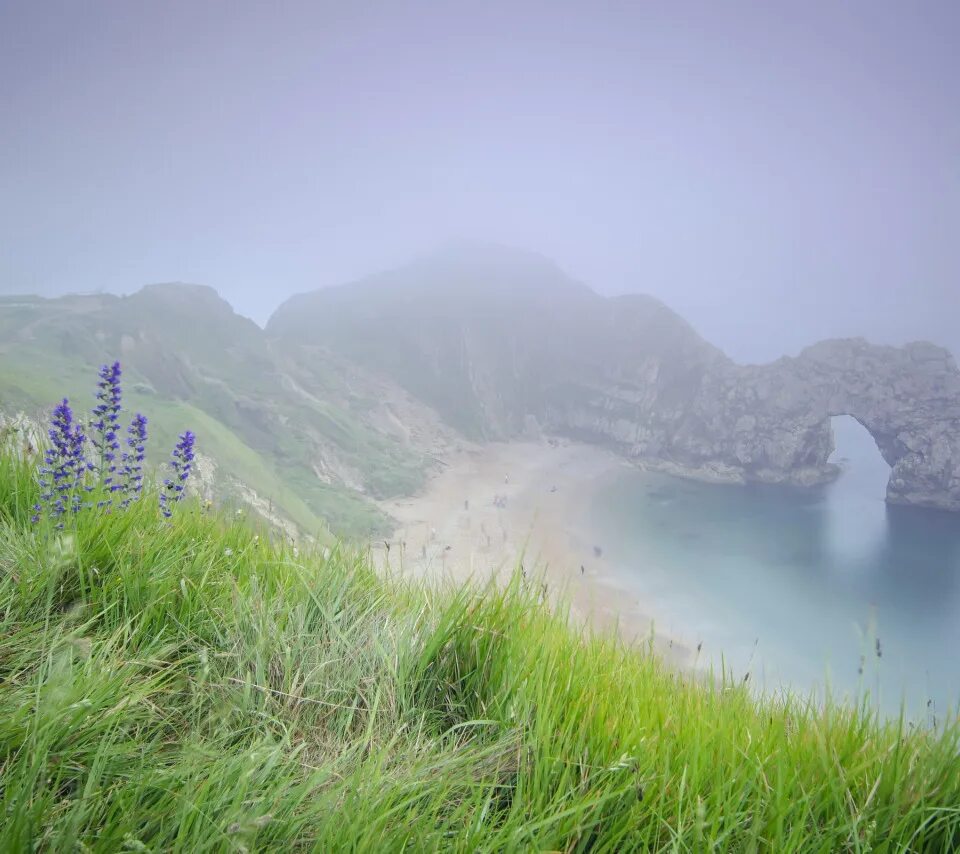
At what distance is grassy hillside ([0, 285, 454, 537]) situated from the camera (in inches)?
2151

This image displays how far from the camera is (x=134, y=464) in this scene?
12.5ft

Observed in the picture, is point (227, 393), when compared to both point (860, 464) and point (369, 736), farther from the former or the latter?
point (860, 464)

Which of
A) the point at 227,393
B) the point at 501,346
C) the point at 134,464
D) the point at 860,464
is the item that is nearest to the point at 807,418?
the point at 860,464

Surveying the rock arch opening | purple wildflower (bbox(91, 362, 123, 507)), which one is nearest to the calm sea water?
the rock arch opening

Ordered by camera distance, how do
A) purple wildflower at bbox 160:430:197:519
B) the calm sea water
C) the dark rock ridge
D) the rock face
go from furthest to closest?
the dark rock ridge
the rock face
the calm sea water
purple wildflower at bbox 160:430:197:519

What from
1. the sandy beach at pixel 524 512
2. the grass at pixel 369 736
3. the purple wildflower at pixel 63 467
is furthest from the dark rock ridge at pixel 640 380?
the grass at pixel 369 736

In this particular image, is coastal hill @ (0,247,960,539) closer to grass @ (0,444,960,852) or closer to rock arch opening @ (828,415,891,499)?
rock arch opening @ (828,415,891,499)

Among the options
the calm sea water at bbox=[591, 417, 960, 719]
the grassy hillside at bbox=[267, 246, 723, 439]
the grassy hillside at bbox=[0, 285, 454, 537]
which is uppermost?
the grassy hillside at bbox=[267, 246, 723, 439]

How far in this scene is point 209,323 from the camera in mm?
102688

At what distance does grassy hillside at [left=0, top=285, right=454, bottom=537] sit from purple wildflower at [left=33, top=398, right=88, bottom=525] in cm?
4270

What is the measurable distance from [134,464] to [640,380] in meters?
134

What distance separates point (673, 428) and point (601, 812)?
12408 centimetres

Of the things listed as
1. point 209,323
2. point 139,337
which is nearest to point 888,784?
point 139,337

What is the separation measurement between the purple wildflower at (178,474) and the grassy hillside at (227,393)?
42.2 metres
